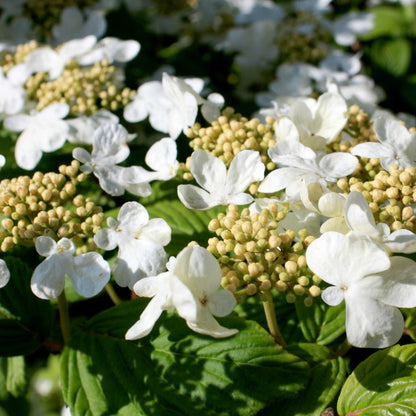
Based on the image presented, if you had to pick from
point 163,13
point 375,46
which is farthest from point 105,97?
point 375,46

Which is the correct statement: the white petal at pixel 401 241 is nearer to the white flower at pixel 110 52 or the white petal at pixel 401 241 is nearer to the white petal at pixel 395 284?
the white petal at pixel 395 284

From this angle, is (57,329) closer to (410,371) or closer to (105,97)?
(105,97)

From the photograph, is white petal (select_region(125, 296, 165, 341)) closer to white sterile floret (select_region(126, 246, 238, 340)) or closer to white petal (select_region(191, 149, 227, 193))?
white sterile floret (select_region(126, 246, 238, 340))

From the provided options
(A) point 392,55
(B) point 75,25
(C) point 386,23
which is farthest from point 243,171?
(C) point 386,23

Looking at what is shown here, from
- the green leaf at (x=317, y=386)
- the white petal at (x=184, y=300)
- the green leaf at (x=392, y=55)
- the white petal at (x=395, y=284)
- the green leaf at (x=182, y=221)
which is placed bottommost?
the green leaf at (x=392, y=55)

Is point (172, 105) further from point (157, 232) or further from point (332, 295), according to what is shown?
point (332, 295)

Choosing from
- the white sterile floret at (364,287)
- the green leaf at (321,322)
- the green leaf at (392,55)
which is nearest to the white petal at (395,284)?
the white sterile floret at (364,287)

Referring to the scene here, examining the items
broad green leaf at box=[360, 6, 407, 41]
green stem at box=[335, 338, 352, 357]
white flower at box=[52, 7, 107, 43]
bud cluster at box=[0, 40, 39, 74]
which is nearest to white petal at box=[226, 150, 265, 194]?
green stem at box=[335, 338, 352, 357]
